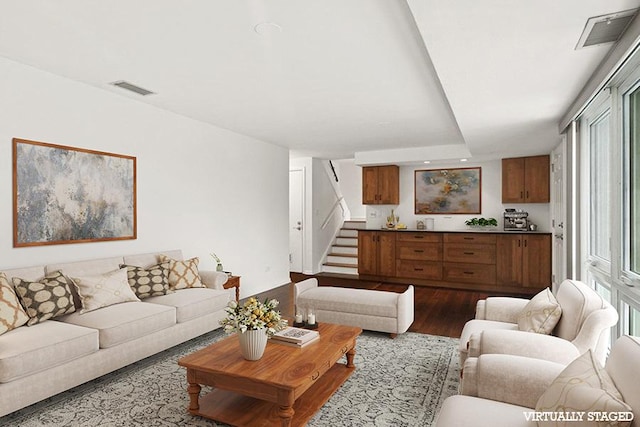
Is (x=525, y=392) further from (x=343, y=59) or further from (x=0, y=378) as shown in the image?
(x=0, y=378)

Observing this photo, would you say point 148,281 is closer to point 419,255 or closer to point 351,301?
point 351,301

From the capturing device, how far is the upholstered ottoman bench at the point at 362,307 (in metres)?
3.94

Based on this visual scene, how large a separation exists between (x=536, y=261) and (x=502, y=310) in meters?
3.72

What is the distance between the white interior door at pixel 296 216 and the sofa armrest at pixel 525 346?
5988 millimetres

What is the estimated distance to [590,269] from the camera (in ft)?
11.4

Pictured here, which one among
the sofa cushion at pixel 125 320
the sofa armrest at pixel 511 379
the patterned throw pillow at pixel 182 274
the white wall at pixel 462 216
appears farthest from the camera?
the white wall at pixel 462 216

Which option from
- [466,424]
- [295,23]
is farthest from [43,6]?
[466,424]

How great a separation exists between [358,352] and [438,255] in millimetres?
3823

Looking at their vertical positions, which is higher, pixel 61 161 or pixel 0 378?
pixel 61 161

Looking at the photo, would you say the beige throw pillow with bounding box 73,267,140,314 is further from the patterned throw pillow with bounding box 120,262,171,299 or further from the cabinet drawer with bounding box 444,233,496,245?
the cabinet drawer with bounding box 444,233,496,245

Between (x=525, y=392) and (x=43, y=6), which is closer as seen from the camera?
(x=525, y=392)

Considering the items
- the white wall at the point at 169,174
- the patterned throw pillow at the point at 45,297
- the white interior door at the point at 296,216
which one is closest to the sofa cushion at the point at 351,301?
the white wall at the point at 169,174

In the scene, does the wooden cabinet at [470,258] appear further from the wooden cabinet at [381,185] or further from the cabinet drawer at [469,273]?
the wooden cabinet at [381,185]

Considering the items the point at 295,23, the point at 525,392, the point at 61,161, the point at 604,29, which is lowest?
the point at 525,392
